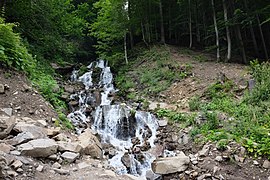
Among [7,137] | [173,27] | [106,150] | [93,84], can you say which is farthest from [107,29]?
[7,137]

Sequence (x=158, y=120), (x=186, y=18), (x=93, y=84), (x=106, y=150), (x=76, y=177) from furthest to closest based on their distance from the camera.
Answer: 1. (x=186, y=18)
2. (x=93, y=84)
3. (x=158, y=120)
4. (x=106, y=150)
5. (x=76, y=177)

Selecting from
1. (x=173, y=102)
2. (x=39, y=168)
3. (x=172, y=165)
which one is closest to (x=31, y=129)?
(x=39, y=168)

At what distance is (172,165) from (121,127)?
376cm

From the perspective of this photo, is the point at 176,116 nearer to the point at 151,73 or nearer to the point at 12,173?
the point at 151,73

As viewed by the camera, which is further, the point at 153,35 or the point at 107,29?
the point at 153,35

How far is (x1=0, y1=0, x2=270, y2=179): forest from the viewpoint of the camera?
7.27m

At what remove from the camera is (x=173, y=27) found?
19.7 meters

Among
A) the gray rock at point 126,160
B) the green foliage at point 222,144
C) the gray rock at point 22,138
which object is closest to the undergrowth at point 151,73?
the gray rock at point 126,160

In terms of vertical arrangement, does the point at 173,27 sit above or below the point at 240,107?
above

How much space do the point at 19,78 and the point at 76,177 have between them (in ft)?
16.7

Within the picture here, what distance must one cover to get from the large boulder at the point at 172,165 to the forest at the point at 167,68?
0.80 meters

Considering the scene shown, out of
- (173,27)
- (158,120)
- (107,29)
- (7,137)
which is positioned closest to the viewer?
(7,137)

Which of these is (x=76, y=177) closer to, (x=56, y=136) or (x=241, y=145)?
(x=56, y=136)

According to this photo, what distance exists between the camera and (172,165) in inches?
245
